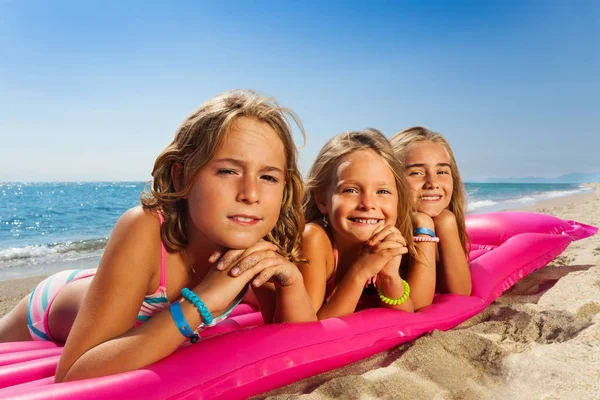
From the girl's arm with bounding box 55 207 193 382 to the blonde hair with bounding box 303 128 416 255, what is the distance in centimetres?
122

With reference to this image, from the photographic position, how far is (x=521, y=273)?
12.7 ft

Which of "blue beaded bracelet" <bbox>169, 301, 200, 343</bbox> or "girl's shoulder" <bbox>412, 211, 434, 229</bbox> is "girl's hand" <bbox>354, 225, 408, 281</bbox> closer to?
"girl's shoulder" <bbox>412, 211, 434, 229</bbox>

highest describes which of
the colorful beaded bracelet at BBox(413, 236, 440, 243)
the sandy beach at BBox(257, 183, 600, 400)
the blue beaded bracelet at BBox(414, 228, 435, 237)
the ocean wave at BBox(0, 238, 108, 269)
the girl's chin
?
the girl's chin

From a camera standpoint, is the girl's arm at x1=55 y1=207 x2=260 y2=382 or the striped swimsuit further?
the striped swimsuit

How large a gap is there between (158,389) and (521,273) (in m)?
3.27

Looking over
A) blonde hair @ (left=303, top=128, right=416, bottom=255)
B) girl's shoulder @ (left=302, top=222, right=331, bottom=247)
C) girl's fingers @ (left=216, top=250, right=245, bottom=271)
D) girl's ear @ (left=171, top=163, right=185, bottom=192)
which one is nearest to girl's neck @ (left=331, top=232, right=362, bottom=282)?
girl's shoulder @ (left=302, top=222, right=331, bottom=247)

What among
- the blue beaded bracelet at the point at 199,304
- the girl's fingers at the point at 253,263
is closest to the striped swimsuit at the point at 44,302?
the blue beaded bracelet at the point at 199,304

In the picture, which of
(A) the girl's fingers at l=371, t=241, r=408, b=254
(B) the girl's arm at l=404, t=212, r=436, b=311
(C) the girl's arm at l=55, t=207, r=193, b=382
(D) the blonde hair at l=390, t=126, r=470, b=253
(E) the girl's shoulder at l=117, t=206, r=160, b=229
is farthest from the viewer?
(D) the blonde hair at l=390, t=126, r=470, b=253

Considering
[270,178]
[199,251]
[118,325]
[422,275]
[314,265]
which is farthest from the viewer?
[422,275]

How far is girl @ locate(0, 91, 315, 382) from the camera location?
72.6 inches

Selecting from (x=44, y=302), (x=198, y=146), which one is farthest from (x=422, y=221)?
(x=44, y=302)

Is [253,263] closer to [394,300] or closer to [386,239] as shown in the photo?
[386,239]

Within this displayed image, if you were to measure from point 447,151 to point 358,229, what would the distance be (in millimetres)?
1266

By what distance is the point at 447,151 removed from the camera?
11.0 ft
